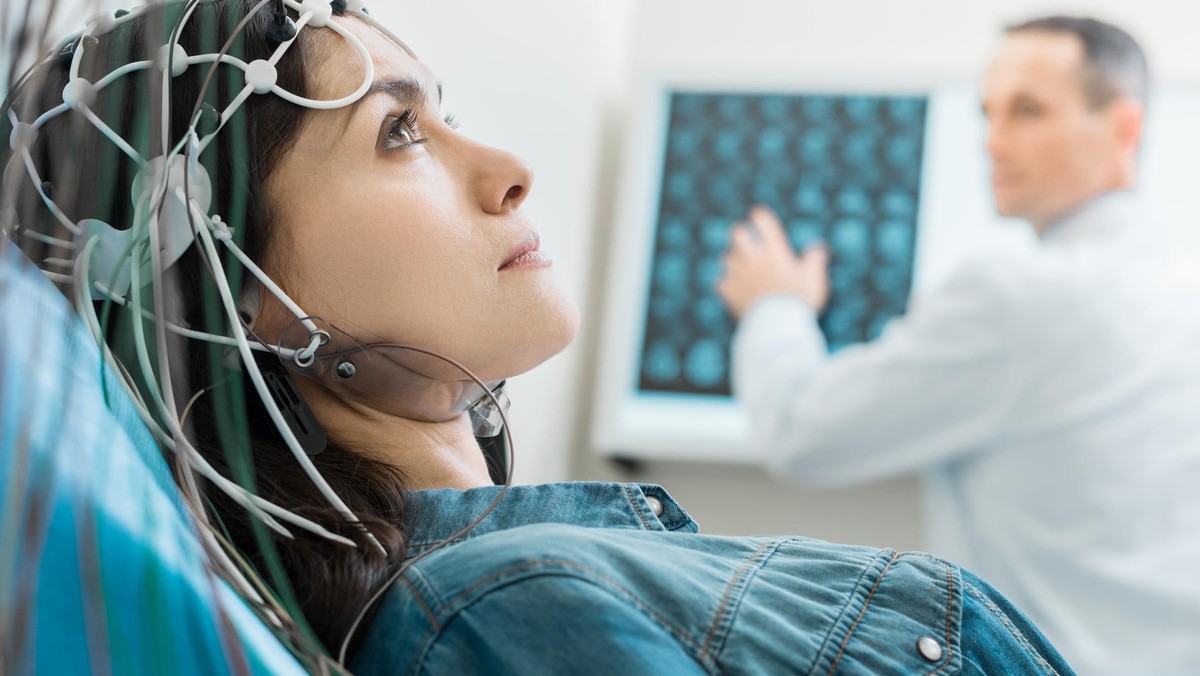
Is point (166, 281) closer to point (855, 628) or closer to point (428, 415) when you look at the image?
point (428, 415)

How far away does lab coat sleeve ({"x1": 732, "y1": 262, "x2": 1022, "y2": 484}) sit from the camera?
162 cm

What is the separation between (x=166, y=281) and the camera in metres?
0.74

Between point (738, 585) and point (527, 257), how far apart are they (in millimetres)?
307

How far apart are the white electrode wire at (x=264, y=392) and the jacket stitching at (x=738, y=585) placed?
0.19m

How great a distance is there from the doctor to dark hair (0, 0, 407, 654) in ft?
3.27

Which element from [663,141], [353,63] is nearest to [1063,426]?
[663,141]

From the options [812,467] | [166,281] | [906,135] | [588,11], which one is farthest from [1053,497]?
[166,281]

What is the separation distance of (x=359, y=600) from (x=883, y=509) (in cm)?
142

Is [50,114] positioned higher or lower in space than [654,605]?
higher

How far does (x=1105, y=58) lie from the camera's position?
5.78 ft

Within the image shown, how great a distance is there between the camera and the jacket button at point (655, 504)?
84cm

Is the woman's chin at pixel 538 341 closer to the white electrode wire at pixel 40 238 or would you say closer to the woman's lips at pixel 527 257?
the woman's lips at pixel 527 257

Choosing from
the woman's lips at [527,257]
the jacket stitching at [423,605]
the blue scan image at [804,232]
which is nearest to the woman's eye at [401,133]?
the woman's lips at [527,257]

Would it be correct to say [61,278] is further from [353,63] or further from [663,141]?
[663,141]
